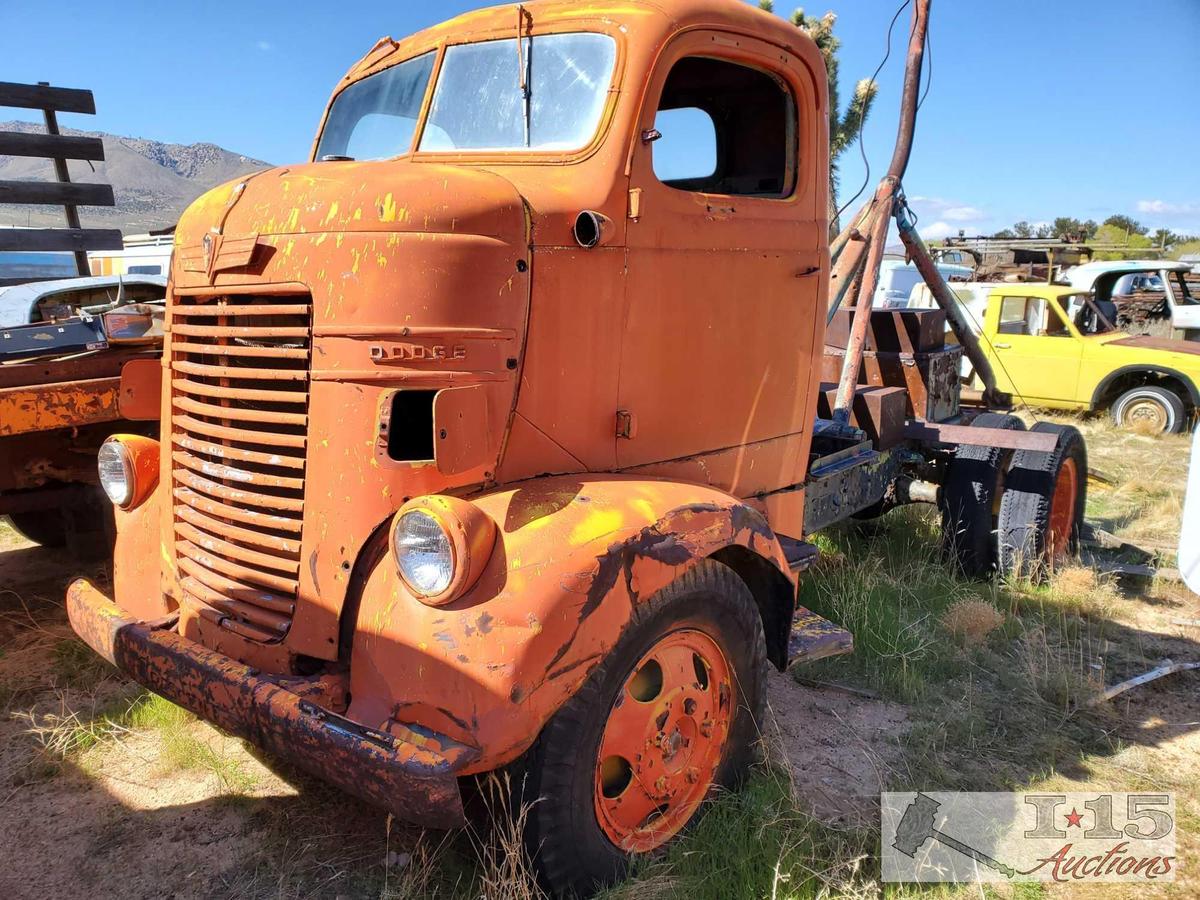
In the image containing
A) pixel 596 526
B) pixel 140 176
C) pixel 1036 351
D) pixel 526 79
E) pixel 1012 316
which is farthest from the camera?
pixel 140 176

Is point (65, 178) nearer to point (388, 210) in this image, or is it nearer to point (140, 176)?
point (388, 210)

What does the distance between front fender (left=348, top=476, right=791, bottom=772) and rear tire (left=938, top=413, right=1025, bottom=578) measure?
3347mm

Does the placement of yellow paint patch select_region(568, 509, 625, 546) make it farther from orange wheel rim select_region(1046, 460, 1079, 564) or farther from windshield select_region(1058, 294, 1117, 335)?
windshield select_region(1058, 294, 1117, 335)

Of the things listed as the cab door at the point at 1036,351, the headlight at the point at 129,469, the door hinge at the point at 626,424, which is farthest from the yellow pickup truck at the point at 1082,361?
the headlight at the point at 129,469

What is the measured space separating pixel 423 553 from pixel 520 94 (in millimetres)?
1656

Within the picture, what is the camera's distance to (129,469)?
313cm

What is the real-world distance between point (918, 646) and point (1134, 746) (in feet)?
3.16

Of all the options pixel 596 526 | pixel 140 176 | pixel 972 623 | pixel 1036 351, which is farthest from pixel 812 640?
pixel 140 176

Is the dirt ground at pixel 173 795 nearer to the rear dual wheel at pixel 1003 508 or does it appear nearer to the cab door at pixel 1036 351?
the rear dual wheel at pixel 1003 508

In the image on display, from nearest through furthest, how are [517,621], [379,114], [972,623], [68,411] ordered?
[517,621] < [379,114] < [68,411] < [972,623]

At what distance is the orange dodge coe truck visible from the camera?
2.22m

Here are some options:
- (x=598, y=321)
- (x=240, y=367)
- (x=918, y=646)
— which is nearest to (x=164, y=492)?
(x=240, y=367)

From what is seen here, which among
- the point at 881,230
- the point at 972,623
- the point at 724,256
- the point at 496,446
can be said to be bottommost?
the point at 972,623

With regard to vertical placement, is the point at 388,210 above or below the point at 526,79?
below
